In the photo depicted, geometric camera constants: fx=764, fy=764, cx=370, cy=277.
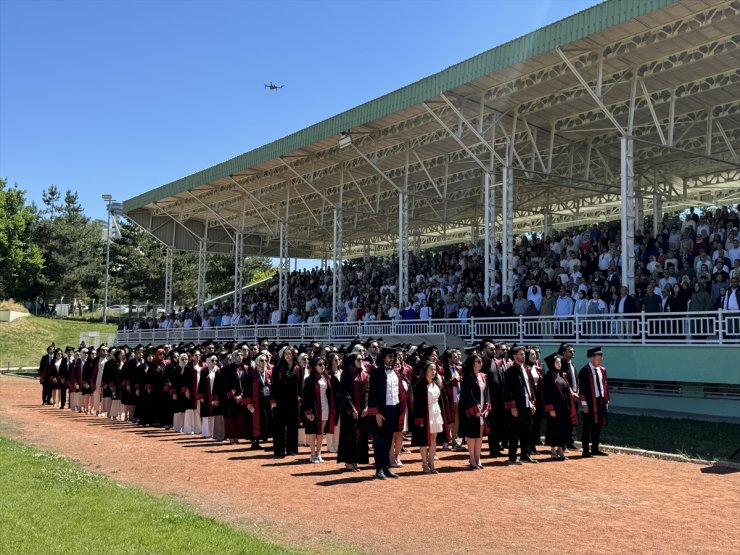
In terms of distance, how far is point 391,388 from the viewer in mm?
10617

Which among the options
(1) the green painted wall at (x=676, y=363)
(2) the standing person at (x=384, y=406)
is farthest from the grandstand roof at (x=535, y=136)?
Result: (2) the standing person at (x=384, y=406)

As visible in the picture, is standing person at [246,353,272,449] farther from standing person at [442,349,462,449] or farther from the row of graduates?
standing person at [442,349,462,449]

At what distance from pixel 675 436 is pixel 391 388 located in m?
6.08

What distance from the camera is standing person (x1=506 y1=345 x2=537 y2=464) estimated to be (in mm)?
11961

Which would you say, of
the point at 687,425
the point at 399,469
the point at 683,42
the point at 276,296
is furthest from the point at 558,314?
the point at 276,296

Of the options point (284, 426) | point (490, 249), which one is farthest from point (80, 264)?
point (284, 426)

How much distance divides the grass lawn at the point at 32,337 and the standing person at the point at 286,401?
39.4 m

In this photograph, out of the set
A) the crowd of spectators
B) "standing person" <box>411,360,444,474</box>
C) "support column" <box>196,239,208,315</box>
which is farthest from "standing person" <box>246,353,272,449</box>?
"support column" <box>196,239,208,315</box>

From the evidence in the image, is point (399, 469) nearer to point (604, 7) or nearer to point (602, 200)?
point (604, 7)

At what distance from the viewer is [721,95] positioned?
22.5m

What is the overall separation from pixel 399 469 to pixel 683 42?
1287cm

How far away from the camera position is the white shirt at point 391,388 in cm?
1055

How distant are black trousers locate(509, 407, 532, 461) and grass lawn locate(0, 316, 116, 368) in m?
42.1

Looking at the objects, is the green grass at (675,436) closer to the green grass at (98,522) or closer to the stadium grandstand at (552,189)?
the stadium grandstand at (552,189)
